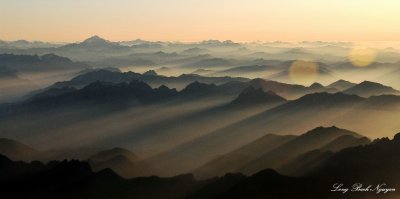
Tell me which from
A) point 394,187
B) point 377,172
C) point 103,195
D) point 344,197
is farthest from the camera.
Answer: point 103,195

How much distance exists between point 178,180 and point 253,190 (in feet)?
143

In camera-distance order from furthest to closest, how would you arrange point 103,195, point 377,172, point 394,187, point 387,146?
point 387,146
point 103,195
point 377,172
point 394,187

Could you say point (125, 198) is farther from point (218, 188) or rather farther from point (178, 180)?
point (218, 188)

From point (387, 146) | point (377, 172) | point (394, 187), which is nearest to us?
point (394, 187)

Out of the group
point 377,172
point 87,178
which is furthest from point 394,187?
point 87,178

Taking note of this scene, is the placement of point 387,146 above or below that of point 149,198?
above

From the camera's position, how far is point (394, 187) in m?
155

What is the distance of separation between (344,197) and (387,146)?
6574cm

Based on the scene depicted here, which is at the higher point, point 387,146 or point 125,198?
point 387,146

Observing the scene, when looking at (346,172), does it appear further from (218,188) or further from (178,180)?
(178,180)

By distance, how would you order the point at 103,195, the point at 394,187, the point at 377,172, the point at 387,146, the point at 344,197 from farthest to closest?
the point at 387,146 → the point at 103,195 → the point at 377,172 → the point at 394,187 → the point at 344,197

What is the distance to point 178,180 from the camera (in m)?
194

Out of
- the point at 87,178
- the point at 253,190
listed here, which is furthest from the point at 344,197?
the point at 87,178

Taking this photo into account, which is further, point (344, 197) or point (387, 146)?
point (387, 146)
